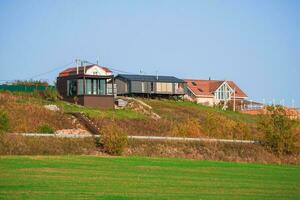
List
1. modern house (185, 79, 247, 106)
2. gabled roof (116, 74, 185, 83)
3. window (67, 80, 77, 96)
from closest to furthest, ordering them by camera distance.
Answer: window (67, 80, 77, 96) → gabled roof (116, 74, 185, 83) → modern house (185, 79, 247, 106)

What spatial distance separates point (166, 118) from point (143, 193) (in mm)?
45968

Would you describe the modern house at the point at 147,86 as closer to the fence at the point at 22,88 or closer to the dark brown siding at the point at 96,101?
the fence at the point at 22,88

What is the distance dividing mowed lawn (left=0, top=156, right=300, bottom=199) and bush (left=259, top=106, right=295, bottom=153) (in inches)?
610

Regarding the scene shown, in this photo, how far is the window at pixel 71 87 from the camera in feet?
229

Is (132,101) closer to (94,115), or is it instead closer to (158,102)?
(158,102)

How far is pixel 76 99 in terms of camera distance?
6956cm

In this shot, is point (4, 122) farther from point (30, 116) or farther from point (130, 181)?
point (130, 181)

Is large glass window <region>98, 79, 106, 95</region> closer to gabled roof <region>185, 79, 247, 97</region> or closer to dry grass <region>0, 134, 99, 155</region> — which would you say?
dry grass <region>0, 134, 99, 155</region>

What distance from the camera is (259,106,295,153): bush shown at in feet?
175

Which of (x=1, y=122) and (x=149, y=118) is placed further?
(x=149, y=118)

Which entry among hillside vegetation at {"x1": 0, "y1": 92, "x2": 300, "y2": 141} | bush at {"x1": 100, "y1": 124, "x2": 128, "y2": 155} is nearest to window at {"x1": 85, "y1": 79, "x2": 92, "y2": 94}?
hillside vegetation at {"x1": 0, "y1": 92, "x2": 300, "y2": 141}

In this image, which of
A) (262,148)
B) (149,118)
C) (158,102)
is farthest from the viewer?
(158,102)

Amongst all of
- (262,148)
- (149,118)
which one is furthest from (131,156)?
(149,118)

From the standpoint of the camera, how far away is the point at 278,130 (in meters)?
53.9
